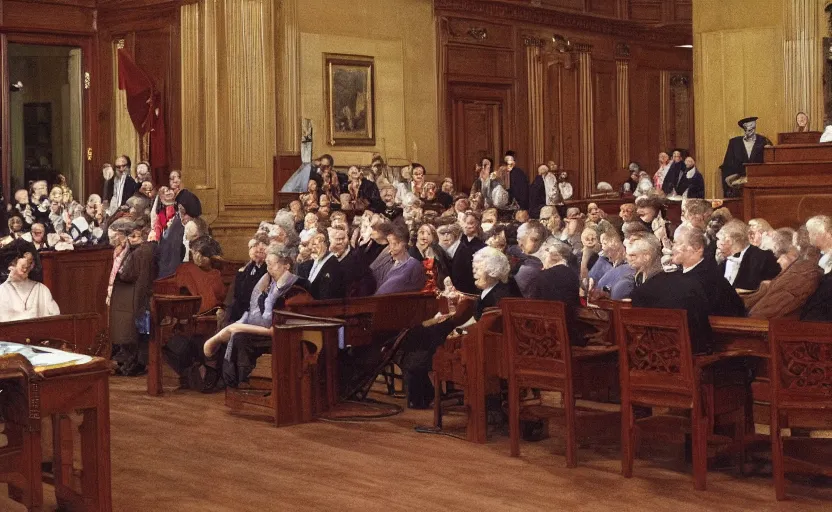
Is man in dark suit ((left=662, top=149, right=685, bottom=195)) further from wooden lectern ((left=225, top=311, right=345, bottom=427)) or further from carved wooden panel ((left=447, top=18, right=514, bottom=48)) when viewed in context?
wooden lectern ((left=225, top=311, right=345, bottom=427))

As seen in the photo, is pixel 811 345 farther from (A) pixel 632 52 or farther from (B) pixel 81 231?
(A) pixel 632 52

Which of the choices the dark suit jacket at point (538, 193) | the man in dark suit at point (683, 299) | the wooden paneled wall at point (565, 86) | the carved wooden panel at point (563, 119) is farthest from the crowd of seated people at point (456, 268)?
the carved wooden panel at point (563, 119)

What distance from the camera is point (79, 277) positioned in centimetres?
1059

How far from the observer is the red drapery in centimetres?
1488

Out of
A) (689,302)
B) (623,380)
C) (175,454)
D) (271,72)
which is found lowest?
(175,454)

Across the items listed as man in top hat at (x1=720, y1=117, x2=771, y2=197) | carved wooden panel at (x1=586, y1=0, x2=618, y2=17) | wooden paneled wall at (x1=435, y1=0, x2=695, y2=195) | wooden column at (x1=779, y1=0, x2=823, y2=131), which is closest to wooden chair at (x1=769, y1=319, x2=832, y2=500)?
man in top hat at (x1=720, y1=117, x2=771, y2=197)

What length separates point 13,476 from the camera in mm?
5051

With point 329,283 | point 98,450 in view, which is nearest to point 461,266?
point 329,283

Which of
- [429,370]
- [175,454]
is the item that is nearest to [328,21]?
[429,370]

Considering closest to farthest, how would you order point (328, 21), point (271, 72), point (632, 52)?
point (271, 72), point (328, 21), point (632, 52)

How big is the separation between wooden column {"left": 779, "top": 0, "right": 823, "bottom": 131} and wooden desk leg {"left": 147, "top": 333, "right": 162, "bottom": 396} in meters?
9.15

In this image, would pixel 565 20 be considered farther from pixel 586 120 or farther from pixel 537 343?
pixel 537 343

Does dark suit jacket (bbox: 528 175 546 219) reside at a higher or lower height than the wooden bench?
higher

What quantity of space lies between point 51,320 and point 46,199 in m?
7.60
